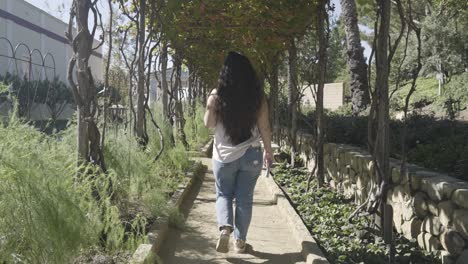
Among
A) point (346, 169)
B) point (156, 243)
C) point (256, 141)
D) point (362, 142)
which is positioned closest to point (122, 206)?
point (156, 243)

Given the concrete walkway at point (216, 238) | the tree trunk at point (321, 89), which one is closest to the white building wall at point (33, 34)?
the tree trunk at point (321, 89)

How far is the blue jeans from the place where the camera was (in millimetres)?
3988

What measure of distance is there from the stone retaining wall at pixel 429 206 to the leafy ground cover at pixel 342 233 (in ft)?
0.40

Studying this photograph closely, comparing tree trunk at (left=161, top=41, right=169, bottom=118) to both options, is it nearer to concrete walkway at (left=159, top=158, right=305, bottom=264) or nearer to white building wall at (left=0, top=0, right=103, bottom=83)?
concrete walkway at (left=159, top=158, right=305, bottom=264)

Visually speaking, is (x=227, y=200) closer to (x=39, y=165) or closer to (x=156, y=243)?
(x=156, y=243)

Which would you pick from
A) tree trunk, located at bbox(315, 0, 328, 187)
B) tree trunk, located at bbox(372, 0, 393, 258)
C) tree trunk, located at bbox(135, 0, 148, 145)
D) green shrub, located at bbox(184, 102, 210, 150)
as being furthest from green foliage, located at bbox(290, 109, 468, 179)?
green shrub, located at bbox(184, 102, 210, 150)

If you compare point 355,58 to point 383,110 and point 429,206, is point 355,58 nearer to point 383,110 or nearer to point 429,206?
point 383,110

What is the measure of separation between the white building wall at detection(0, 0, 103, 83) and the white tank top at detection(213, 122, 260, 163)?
17.3 meters

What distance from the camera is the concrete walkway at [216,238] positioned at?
157 inches

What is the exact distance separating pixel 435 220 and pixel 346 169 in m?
2.52

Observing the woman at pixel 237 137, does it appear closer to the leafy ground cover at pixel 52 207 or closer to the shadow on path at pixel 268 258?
the shadow on path at pixel 268 258

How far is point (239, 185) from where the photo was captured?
4035mm

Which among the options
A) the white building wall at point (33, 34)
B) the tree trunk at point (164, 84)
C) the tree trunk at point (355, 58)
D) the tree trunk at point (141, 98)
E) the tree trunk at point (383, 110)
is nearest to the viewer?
the tree trunk at point (383, 110)

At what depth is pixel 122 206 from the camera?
4.34 metres
